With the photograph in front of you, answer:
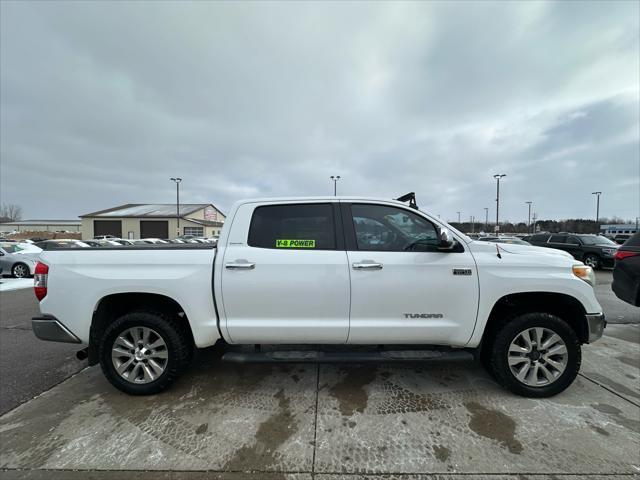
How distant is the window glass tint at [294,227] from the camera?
9.48 ft

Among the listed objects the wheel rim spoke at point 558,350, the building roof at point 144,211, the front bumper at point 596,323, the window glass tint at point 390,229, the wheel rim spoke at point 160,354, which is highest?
the building roof at point 144,211

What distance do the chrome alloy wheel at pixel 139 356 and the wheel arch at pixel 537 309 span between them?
128 inches

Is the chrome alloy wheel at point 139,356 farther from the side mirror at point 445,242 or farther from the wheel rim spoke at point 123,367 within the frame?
the side mirror at point 445,242

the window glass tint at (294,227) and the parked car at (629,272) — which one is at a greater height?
the window glass tint at (294,227)

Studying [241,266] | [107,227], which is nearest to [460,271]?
[241,266]

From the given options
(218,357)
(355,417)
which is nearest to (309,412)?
(355,417)

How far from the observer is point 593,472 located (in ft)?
6.72

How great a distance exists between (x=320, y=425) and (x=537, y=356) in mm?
2171

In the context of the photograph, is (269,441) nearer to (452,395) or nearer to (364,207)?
(452,395)

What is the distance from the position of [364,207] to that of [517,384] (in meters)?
2.25

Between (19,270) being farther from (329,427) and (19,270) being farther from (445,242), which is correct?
(445,242)

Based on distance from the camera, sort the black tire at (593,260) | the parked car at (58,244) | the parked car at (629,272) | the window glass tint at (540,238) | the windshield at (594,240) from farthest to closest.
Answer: the window glass tint at (540,238) < the windshield at (594,240) < the black tire at (593,260) < the parked car at (629,272) < the parked car at (58,244)

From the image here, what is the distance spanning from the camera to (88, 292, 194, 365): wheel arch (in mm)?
2922

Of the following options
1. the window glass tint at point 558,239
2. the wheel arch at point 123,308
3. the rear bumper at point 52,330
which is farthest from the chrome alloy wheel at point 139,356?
the window glass tint at point 558,239
